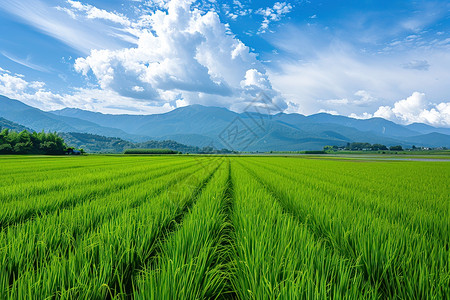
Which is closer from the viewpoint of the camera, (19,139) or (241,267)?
(241,267)

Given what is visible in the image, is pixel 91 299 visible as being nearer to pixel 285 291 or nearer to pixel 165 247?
pixel 165 247

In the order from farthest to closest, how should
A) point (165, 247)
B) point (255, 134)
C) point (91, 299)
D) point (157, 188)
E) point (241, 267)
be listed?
1. point (157, 188)
2. point (255, 134)
3. point (165, 247)
4. point (241, 267)
5. point (91, 299)

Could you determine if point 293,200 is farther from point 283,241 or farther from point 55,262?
point 55,262

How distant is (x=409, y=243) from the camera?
239 cm

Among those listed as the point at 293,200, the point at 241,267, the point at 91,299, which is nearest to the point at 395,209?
the point at 293,200

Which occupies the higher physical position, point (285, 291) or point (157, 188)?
point (285, 291)

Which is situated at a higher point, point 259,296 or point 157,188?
point 259,296

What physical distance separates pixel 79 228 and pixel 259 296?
291cm

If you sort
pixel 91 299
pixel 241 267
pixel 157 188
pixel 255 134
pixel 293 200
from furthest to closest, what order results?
pixel 157 188, pixel 255 134, pixel 293 200, pixel 241 267, pixel 91 299

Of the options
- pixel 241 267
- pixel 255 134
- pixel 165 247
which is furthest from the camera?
pixel 255 134

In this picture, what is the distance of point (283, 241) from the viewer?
2.29 m

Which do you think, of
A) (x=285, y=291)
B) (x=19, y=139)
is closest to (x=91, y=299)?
(x=285, y=291)

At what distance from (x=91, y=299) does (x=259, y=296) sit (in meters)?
1.31

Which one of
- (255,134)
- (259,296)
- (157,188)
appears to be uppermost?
(255,134)
